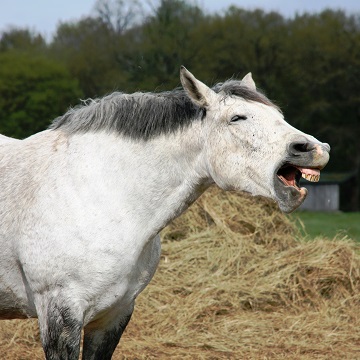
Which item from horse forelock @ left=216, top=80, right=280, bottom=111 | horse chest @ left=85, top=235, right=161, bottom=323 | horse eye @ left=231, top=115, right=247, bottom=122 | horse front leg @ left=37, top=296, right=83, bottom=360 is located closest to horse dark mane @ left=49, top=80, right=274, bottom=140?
horse forelock @ left=216, top=80, right=280, bottom=111

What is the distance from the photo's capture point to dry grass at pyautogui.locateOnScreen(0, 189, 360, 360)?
17.6 feet

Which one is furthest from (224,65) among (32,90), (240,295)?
(240,295)

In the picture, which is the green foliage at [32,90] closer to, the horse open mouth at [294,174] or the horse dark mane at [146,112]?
the horse dark mane at [146,112]

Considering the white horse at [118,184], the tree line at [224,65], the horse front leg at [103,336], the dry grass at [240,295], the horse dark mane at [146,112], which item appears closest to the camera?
the white horse at [118,184]

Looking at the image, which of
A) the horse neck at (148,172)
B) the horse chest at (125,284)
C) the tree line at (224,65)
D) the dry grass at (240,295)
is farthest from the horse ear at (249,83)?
the tree line at (224,65)

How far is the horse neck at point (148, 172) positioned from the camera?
129 inches

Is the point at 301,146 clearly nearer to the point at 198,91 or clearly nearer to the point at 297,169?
the point at 297,169

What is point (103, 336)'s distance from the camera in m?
3.55

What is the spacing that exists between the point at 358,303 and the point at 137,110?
13.3 ft

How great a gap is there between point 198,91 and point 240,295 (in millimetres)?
3759

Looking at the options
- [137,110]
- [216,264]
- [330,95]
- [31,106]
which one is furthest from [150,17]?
[137,110]

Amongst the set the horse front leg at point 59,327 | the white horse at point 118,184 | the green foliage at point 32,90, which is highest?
the white horse at point 118,184

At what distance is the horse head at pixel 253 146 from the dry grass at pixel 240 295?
2345mm

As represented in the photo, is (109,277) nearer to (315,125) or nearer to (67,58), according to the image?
(315,125)
